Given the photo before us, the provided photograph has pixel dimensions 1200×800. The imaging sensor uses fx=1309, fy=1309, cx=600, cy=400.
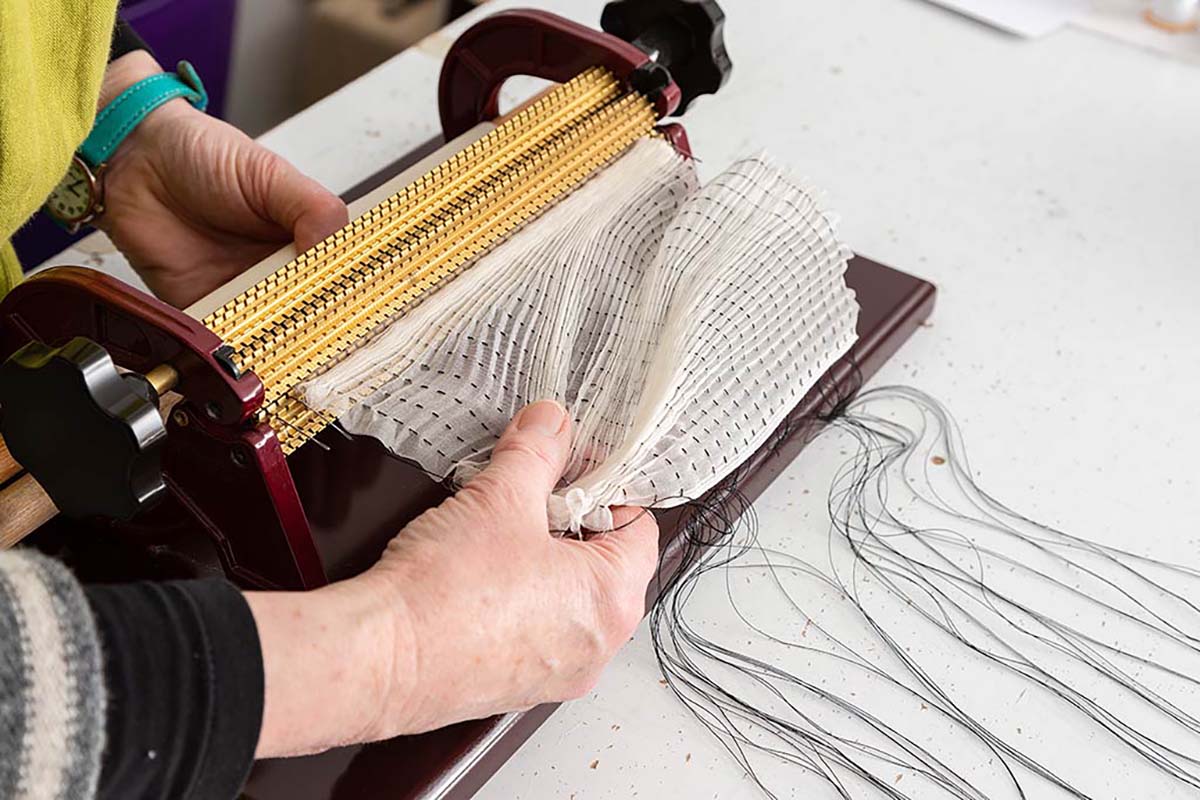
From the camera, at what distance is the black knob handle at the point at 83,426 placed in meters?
0.61

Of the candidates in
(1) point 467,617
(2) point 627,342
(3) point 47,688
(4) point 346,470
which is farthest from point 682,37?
(3) point 47,688

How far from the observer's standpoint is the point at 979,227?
1166mm

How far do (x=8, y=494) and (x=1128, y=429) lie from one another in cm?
77

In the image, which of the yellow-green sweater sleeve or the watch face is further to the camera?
the watch face

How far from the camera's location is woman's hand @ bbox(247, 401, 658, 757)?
0.58 meters

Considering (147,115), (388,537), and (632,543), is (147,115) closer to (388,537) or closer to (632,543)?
(388,537)

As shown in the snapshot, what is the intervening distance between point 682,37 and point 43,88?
47 cm

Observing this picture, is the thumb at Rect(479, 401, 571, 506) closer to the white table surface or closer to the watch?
the white table surface

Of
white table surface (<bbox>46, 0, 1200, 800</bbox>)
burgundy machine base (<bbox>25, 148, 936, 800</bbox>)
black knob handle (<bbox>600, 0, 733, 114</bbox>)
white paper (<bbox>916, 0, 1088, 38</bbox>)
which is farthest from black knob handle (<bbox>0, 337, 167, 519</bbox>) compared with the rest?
white paper (<bbox>916, 0, 1088, 38</bbox>)

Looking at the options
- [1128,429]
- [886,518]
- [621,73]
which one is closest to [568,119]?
[621,73]

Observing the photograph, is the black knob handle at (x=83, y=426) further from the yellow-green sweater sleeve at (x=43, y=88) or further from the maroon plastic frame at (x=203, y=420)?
the yellow-green sweater sleeve at (x=43, y=88)

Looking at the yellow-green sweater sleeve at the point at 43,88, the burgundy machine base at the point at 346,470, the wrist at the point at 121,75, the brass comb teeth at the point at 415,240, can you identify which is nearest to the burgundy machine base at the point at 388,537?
the burgundy machine base at the point at 346,470

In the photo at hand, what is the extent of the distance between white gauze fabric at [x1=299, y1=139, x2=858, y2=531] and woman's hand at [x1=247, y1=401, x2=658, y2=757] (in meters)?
0.04

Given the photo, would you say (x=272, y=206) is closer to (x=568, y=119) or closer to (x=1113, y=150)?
(x=568, y=119)
